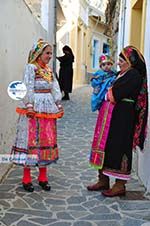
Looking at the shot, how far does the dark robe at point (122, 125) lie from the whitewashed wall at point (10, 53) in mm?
1351

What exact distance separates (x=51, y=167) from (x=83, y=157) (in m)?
0.74

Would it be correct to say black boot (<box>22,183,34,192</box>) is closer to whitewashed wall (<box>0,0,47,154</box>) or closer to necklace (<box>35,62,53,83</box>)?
whitewashed wall (<box>0,0,47,154</box>)

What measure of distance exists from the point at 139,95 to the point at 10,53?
1.87 m

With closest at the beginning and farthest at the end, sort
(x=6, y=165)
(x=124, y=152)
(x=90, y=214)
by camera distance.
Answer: (x=90, y=214) → (x=124, y=152) → (x=6, y=165)

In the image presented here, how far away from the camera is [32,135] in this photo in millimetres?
4297

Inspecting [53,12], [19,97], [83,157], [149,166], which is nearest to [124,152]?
[149,166]

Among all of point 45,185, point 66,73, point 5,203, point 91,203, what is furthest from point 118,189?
point 66,73

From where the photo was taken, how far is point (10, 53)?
5.20 m

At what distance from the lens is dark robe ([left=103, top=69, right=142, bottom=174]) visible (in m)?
3.99

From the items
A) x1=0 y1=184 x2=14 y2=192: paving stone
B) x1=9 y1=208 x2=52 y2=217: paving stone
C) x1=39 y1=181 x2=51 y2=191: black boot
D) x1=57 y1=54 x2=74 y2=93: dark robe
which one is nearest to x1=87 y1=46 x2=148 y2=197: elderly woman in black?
x1=39 y1=181 x2=51 y2=191: black boot

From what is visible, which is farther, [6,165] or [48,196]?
[6,165]

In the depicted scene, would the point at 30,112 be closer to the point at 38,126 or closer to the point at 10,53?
the point at 38,126

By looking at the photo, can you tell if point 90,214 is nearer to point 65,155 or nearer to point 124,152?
point 124,152

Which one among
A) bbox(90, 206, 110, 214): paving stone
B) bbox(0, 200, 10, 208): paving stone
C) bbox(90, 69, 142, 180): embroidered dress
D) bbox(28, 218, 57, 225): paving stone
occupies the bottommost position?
bbox(28, 218, 57, 225): paving stone
